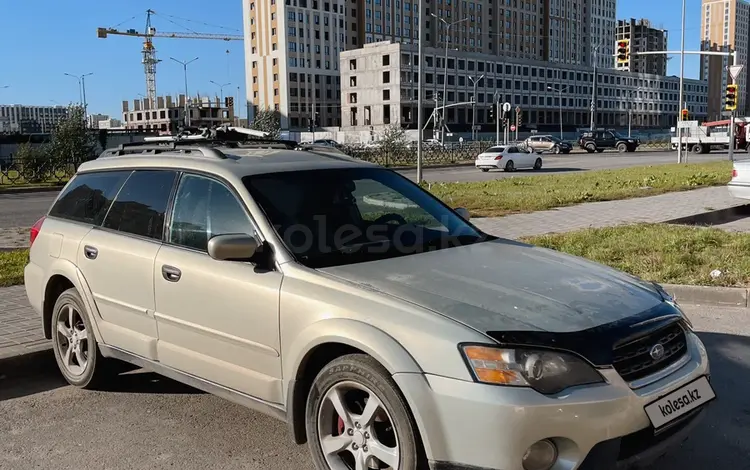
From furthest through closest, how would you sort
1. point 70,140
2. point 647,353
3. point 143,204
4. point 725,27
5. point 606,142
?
point 725,27 → point 606,142 → point 70,140 → point 143,204 → point 647,353

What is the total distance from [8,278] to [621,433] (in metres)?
7.41

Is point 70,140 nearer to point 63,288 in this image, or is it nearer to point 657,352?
point 63,288

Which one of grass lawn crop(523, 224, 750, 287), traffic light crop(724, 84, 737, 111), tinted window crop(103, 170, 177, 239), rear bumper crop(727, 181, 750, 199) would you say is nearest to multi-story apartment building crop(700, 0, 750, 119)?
traffic light crop(724, 84, 737, 111)

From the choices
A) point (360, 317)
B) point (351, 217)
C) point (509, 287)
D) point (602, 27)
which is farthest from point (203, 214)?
point (602, 27)

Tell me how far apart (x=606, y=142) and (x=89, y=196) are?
60.5 metres

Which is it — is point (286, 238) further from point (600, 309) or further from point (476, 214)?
point (476, 214)

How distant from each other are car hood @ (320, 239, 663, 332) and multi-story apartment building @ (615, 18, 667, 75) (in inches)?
6121

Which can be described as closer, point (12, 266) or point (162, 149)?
point (162, 149)

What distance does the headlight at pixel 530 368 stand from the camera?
2.71 metres

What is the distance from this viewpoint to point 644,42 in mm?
160000

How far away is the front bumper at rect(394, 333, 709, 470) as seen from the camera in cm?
263

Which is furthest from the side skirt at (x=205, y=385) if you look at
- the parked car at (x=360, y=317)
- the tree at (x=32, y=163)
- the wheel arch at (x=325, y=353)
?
the tree at (x=32, y=163)

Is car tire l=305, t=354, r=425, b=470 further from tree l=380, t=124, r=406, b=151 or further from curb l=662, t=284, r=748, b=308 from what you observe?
tree l=380, t=124, r=406, b=151

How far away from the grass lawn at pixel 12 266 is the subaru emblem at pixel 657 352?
283 inches
